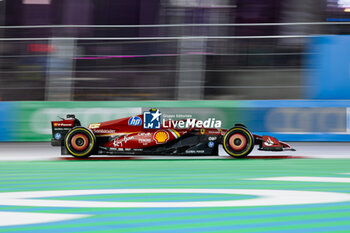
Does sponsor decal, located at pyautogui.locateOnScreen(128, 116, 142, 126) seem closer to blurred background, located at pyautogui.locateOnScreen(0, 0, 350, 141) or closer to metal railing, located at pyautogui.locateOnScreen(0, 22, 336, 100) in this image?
blurred background, located at pyautogui.locateOnScreen(0, 0, 350, 141)

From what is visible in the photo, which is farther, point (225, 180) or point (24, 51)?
point (24, 51)

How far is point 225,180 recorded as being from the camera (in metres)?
5.30

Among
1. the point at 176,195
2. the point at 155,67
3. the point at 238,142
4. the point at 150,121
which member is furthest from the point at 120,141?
the point at 155,67

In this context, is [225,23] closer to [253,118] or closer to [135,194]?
[253,118]

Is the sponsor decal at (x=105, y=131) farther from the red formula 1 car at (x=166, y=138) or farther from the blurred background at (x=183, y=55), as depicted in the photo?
the blurred background at (x=183, y=55)

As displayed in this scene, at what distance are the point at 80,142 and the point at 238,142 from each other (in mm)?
2097

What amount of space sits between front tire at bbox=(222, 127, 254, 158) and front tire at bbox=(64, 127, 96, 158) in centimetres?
176

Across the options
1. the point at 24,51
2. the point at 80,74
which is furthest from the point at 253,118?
the point at 24,51

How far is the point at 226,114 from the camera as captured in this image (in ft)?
34.3

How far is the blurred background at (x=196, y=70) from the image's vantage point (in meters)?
10.4

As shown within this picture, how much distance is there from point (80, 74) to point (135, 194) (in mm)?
6727

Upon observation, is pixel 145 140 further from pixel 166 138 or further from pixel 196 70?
pixel 196 70

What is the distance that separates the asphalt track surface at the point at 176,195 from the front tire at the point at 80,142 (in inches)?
6.4

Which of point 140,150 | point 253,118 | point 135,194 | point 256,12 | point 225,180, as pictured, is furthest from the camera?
point 256,12
